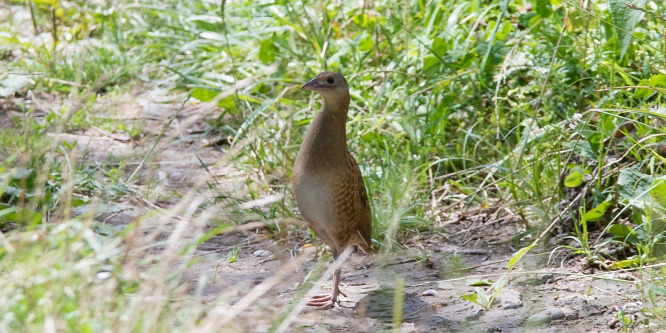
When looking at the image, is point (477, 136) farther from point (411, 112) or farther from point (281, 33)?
point (281, 33)

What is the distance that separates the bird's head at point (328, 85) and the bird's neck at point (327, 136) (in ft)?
0.08

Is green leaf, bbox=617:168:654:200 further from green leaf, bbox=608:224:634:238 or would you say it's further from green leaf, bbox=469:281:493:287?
green leaf, bbox=469:281:493:287

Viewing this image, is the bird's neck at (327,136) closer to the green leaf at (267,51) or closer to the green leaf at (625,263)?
the green leaf at (625,263)

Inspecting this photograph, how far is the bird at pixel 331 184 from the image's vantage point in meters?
4.04

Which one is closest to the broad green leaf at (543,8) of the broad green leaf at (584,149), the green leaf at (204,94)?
the broad green leaf at (584,149)

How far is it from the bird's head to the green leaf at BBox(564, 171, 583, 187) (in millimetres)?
1149

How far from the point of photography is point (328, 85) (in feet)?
14.0

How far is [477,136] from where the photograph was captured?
16.7 feet

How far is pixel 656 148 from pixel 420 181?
136cm

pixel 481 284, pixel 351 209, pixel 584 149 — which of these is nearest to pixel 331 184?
pixel 351 209

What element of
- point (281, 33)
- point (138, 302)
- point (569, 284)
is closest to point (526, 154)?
point (569, 284)

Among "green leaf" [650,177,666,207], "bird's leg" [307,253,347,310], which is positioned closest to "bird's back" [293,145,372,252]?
"bird's leg" [307,253,347,310]

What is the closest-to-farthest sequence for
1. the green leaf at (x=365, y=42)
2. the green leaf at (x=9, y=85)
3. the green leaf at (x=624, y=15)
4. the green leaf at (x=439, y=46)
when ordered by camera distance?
1. the green leaf at (x=624, y=15)
2. the green leaf at (x=439, y=46)
3. the green leaf at (x=9, y=85)
4. the green leaf at (x=365, y=42)

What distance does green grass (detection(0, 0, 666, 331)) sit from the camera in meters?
4.02
